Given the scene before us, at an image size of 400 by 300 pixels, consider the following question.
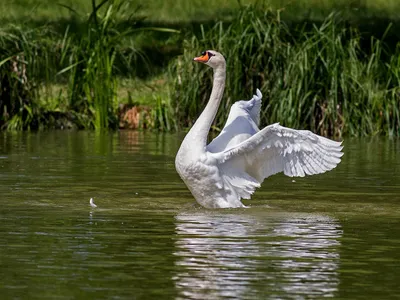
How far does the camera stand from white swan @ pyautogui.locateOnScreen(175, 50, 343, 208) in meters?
11.1

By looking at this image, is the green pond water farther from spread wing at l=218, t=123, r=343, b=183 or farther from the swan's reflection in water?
spread wing at l=218, t=123, r=343, b=183

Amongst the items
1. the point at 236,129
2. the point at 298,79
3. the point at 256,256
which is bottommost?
the point at 256,256

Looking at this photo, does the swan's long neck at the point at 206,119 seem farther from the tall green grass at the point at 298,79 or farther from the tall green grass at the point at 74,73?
the tall green grass at the point at 74,73

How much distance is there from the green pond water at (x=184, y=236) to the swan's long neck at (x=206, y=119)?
0.62 meters

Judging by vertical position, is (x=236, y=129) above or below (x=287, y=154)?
above

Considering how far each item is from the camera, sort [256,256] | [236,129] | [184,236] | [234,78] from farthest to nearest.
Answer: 1. [234,78]
2. [236,129]
3. [184,236]
4. [256,256]

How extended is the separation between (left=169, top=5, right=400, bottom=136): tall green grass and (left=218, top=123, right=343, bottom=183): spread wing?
30.7 ft

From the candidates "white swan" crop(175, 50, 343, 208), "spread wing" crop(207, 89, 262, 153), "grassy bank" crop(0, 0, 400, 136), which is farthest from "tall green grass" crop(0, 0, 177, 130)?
"white swan" crop(175, 50, 343, 208)

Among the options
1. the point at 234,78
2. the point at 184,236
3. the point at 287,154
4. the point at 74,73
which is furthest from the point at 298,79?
the point at 184,236

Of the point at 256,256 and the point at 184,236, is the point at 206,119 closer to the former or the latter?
the point at 184,236

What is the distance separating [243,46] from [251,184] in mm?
10003

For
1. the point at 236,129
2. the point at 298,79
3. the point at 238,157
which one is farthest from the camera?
the point at 298,79

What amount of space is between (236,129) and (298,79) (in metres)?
9.39

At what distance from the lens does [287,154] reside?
452 inches
